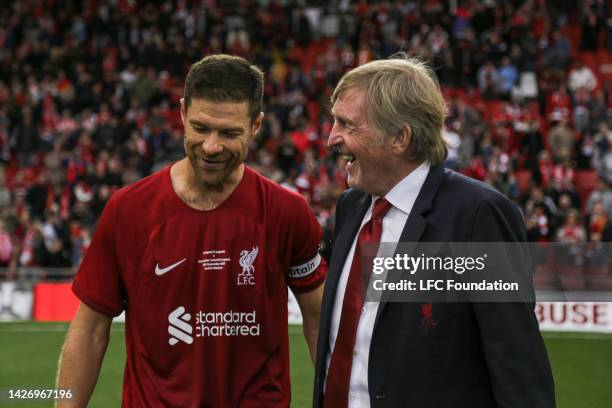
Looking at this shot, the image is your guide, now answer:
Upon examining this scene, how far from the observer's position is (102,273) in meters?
3.74

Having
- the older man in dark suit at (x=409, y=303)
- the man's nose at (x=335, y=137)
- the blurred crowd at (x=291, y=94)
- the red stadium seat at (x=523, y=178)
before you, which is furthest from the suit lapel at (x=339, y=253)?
the red stadium seat at (x=523, y=178)

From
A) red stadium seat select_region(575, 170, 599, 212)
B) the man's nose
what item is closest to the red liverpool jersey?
the man's nose

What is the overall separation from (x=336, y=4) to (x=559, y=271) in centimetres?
1512

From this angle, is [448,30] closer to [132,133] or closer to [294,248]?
[132,133]

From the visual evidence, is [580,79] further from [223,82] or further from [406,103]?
[406,103]

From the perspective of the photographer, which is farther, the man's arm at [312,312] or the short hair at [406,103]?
the man's arm at [312,312]

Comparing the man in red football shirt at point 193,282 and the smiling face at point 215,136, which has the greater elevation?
the smiling face at point 215,136

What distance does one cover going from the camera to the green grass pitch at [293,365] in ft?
31.5

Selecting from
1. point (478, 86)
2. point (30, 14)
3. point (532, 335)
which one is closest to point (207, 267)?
point (532, 335)

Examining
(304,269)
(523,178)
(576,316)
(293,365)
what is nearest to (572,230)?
(576,316)

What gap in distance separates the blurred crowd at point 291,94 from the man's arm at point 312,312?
9227 millimetres

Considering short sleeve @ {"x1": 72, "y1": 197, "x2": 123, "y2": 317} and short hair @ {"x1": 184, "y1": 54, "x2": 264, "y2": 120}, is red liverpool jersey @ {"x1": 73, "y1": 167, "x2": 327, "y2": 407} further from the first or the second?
short hair @ {"x1": 184, "y1": 54, "x2": 264, "y2": 120}

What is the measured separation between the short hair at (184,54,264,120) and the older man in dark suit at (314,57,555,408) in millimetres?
370

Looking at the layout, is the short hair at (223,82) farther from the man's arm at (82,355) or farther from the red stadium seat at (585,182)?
the red stadium seat at (585,182)
